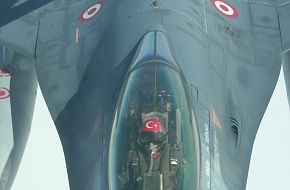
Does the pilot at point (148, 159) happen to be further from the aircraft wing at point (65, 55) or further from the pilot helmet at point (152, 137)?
the aircraft wing at point (65, 55)

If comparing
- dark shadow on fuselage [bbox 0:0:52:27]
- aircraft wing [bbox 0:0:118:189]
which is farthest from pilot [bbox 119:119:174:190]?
dark shadow on fuselage [bbox 0:0:52:27]

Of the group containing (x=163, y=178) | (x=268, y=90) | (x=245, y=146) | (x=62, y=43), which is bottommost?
(x=163, y=178)

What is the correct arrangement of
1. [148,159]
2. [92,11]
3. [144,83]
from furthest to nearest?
[92,11] → [144,83] → [148,159]

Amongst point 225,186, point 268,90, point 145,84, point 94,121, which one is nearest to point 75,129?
point 94,121

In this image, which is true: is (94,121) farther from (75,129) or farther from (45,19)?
(45,19)

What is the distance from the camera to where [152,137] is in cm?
609

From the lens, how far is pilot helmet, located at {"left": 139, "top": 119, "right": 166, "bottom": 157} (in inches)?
240

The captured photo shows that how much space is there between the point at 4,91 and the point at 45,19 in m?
1.21

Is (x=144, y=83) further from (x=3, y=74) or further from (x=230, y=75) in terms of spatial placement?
(x=3, y=74)

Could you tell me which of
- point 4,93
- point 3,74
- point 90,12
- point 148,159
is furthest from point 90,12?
point 148,159

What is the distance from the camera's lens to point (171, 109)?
649 cm

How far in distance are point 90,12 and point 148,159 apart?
355 cm

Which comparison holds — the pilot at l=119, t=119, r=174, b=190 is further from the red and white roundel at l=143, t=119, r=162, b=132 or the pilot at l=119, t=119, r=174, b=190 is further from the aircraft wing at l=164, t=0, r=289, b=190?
the aircraft wing at l=164, t=0, r=289, b=190

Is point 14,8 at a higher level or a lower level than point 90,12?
higher
